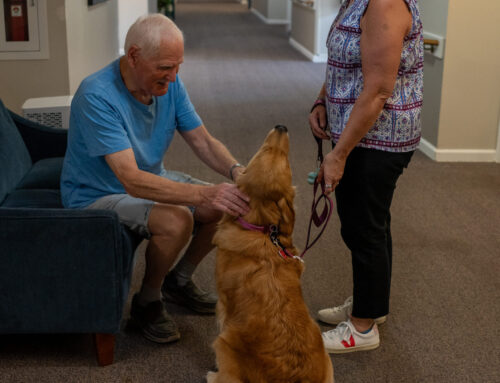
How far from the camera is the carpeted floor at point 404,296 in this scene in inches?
89.0

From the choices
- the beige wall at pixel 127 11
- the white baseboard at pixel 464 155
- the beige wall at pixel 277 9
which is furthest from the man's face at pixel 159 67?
the beige wall at pixel 277 9

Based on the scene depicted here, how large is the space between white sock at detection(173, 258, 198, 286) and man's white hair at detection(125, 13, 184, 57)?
2.99 feet

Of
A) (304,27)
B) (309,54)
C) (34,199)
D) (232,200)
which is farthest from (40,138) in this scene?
(304,27)

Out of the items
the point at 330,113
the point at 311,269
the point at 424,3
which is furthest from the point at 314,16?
the point at 330,113

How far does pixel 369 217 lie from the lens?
219 cm

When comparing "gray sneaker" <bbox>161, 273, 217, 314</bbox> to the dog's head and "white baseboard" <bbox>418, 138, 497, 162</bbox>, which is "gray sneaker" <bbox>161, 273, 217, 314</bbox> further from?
"white baseboard" <bbox>418, 138, 497, 162</bbox>

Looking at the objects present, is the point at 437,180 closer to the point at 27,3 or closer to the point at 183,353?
the point at 183,353

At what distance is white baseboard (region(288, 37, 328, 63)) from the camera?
9852 millimetres

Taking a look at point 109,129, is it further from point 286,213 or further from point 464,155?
point 464,155

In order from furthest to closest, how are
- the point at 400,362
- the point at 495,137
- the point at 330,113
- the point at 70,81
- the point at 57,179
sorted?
the point at 495,137 → the point at 70,81 → the point at 57,179 → the point at 400,362 → the point at 330,113

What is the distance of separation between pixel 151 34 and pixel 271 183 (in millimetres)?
723

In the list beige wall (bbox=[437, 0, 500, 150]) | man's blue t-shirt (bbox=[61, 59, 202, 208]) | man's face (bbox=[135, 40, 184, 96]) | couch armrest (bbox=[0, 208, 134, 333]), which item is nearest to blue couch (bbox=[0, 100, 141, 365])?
couch armrest (bbox=[0, 208, 134, 333])

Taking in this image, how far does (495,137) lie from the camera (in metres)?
4.87

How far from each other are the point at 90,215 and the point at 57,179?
0.97 meters
